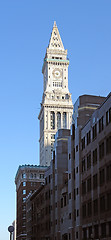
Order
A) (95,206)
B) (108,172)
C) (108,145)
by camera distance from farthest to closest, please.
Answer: (95,206) → (108,145) → (108,172)

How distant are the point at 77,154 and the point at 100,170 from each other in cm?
1701

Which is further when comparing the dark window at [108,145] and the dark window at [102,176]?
the dark window at [102,176]

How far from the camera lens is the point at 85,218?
79938 mm

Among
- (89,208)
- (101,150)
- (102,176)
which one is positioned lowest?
(89,208)

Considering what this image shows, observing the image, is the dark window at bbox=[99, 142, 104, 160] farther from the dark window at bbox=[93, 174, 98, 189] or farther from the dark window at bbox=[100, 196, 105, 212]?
the dark window at bbox=[100, 196, 105, 212]

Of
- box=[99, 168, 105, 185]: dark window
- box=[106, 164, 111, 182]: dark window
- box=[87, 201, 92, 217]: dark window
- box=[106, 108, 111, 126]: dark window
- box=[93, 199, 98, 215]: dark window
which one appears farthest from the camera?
box=[87, 201, 92, 217]: dark window

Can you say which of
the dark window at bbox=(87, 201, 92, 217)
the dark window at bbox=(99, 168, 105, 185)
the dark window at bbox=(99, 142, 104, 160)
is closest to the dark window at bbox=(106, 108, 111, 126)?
the dark window at bbox=(99, 142, 104, 160)

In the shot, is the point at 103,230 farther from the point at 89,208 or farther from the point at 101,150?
the point at 101,150

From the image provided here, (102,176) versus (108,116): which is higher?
(108,116)

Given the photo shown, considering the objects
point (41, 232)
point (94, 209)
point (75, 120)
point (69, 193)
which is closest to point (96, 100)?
point (75, 120)

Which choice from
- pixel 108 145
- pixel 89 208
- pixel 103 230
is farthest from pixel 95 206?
pixel 108 145

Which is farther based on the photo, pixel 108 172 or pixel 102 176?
pixel 102 176

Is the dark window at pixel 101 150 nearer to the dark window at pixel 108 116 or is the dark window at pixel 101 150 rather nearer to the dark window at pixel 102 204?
the dark window at pixel 108 116

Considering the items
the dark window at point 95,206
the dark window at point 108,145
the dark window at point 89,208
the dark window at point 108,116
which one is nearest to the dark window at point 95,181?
the dark window at point 95,206
